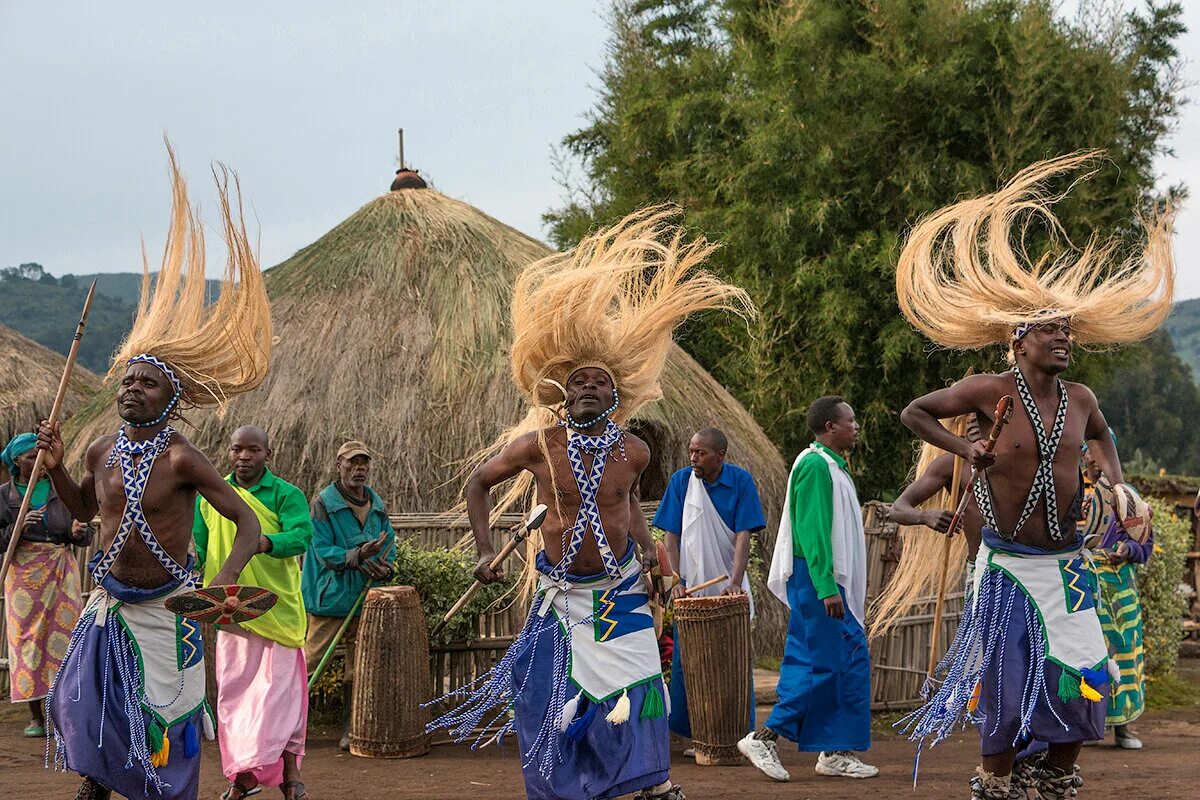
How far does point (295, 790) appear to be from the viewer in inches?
269

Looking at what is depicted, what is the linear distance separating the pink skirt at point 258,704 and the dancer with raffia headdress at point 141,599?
3.29 ft

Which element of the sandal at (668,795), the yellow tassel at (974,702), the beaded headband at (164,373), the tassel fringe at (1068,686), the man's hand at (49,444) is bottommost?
the sandal at (668,795)

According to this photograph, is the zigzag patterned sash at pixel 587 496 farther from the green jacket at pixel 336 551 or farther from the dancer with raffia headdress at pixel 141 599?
the green jacket at pixel 336 551

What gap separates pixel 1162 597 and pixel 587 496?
6.73 metres

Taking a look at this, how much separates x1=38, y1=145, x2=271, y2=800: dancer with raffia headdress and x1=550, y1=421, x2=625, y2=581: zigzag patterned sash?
1.21 meters

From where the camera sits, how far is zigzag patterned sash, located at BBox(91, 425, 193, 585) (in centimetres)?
538

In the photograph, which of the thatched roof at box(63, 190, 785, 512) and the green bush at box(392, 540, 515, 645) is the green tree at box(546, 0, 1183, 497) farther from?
the green bush at box(392, 540, 515, 645)

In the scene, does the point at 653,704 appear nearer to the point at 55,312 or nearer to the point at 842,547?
the point at 842,547

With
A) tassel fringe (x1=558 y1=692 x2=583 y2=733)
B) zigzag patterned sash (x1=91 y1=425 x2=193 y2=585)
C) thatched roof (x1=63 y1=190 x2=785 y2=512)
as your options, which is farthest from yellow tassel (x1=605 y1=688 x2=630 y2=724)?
thatched roof (x1=63 y1=190 x2=785 y2=512)

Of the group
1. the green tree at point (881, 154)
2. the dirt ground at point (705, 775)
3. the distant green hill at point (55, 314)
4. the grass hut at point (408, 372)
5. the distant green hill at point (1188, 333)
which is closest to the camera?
the dirt ground at point (705, 775)

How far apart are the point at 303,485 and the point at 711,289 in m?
5.92

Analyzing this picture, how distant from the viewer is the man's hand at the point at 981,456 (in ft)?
17.9

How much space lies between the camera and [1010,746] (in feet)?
18.2

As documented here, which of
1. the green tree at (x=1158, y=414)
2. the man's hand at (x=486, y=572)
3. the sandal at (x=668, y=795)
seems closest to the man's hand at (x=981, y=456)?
the sandal at (x=668, y=795)
